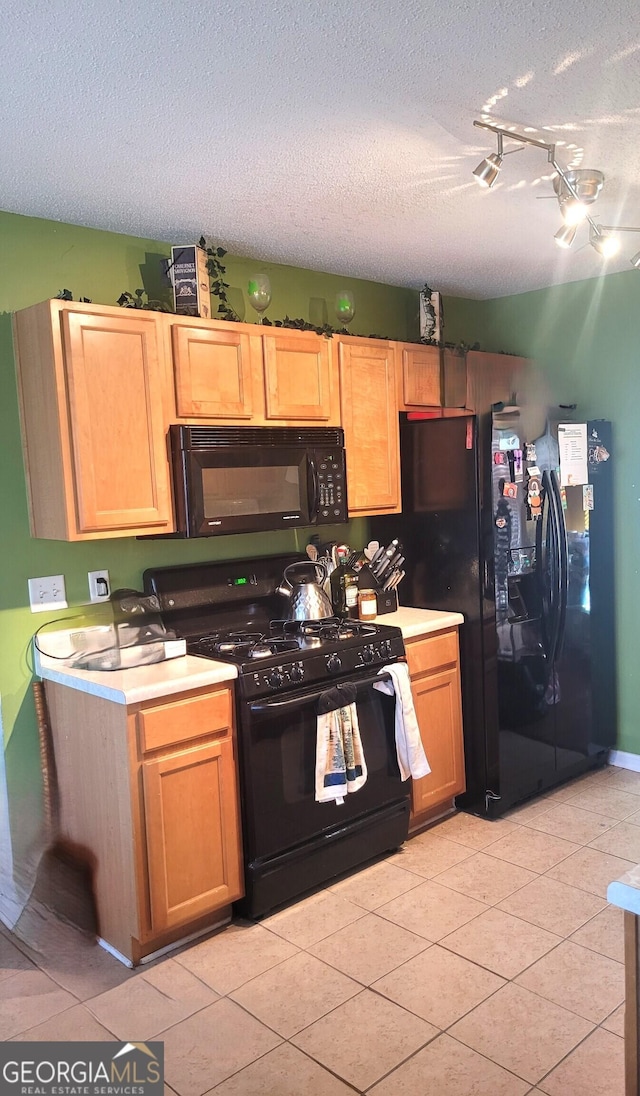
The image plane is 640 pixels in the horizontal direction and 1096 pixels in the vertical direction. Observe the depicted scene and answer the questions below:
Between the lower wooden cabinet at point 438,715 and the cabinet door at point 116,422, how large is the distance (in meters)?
1.22

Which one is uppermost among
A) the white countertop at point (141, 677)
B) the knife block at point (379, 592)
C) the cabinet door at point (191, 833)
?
the knife block at point (379, 592)

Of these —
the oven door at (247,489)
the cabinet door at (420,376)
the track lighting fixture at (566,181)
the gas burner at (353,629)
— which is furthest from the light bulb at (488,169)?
the gas burner at (353,629)

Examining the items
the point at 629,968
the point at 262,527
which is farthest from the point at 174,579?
the point at 629,968

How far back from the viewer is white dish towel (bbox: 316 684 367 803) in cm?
280

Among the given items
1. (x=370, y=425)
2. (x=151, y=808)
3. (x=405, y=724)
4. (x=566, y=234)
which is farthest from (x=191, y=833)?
(x=566, y=234)

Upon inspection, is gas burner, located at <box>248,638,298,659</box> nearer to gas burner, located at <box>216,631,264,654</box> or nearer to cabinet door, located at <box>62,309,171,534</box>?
gas burner, located at <box>216,631,264,654</box>

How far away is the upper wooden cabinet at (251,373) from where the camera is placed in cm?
283

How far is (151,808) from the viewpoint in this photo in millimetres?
2465

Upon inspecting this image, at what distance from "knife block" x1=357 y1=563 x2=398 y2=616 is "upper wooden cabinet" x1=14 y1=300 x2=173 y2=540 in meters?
1.11

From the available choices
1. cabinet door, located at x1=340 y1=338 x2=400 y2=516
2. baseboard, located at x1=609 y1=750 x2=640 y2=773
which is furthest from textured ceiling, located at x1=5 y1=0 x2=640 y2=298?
baseboard, located at x1=609 y1=750 x2=640 y2=773

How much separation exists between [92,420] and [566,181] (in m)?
1.61

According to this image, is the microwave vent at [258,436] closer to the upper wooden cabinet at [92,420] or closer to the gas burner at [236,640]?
the upper wooden cabinet at [92,420]

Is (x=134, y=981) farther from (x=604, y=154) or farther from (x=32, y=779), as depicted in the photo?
(x=604, y=154)

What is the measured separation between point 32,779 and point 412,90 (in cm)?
244
